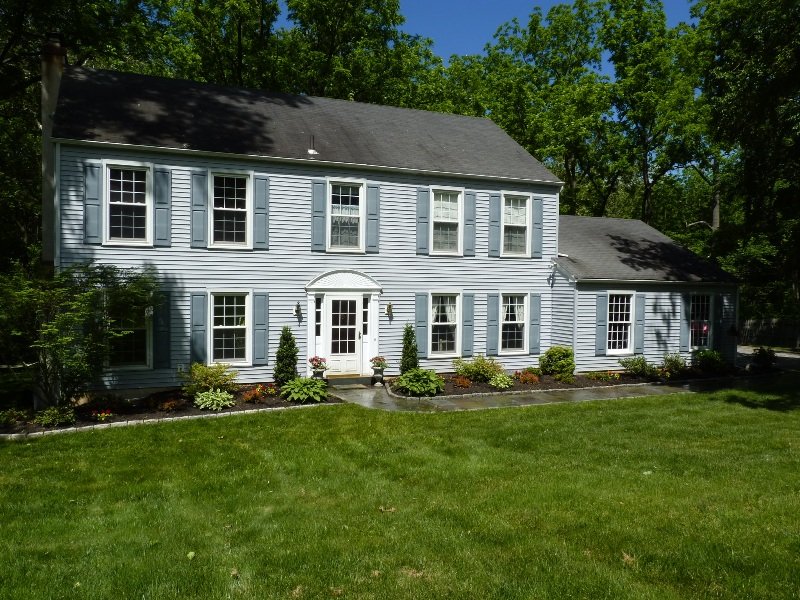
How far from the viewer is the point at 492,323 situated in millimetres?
18062

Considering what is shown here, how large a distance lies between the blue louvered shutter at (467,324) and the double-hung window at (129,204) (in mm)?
8947

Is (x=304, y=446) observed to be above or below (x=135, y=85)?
below

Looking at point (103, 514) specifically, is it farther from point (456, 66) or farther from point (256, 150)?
point (456, 66)

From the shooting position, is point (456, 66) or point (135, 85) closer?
point (135, 85)

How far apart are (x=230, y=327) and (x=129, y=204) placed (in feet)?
12.7

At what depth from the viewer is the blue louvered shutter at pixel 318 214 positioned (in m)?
16.0

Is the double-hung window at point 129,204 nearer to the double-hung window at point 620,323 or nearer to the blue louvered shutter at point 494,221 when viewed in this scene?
the blue louvered shutter at point 494,221

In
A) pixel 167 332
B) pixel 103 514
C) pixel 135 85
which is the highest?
pixel 135 85

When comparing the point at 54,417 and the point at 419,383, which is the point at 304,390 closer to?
the point at 419,383

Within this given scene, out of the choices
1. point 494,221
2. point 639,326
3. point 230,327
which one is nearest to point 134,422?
point 230,327

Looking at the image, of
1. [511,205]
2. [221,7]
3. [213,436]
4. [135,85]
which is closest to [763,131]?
[511,205]

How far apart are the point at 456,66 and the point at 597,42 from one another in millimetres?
7734

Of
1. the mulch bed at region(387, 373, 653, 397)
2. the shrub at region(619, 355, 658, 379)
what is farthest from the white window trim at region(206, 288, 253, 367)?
the shrub at region(619, 355, 658, 379)

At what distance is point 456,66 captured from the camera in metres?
33.6
